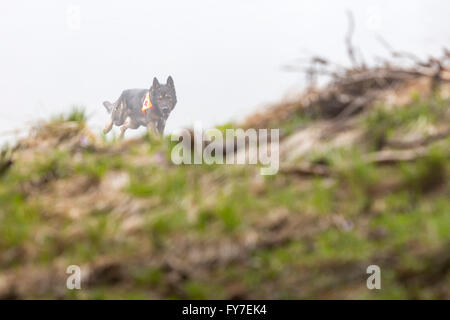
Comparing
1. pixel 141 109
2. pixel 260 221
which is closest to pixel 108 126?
pixel 141 109

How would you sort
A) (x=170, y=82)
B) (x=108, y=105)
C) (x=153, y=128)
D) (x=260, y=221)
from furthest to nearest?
(x=170, y=82) → (x=108, y=105) → (x=153, y=128) → (x=260, y=221)

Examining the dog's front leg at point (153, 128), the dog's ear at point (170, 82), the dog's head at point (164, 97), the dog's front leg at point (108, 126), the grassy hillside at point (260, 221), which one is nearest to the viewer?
the grassy hillside at point (260, 221)

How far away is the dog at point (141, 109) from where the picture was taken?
5184 millimetres

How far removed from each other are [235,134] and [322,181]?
3.32ft

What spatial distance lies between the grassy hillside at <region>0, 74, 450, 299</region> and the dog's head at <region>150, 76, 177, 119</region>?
0.86 metres

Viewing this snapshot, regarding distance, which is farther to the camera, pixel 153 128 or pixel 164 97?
pixel 164 97

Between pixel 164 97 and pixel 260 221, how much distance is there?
198 cm

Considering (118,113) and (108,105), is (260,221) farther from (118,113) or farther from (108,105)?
(108,105)

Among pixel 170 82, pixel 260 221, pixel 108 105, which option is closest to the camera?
pixel 260 221

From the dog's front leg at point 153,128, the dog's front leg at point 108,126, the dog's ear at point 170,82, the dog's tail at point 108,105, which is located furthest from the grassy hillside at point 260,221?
the dog's ear at point 170,82

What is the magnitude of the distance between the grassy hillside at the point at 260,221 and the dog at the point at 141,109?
31.1 inches

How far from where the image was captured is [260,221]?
Result: 3688mm

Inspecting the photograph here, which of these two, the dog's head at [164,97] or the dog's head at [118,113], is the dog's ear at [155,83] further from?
the dog's head at [118,113]

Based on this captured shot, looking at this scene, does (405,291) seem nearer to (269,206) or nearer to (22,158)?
(269,206)
